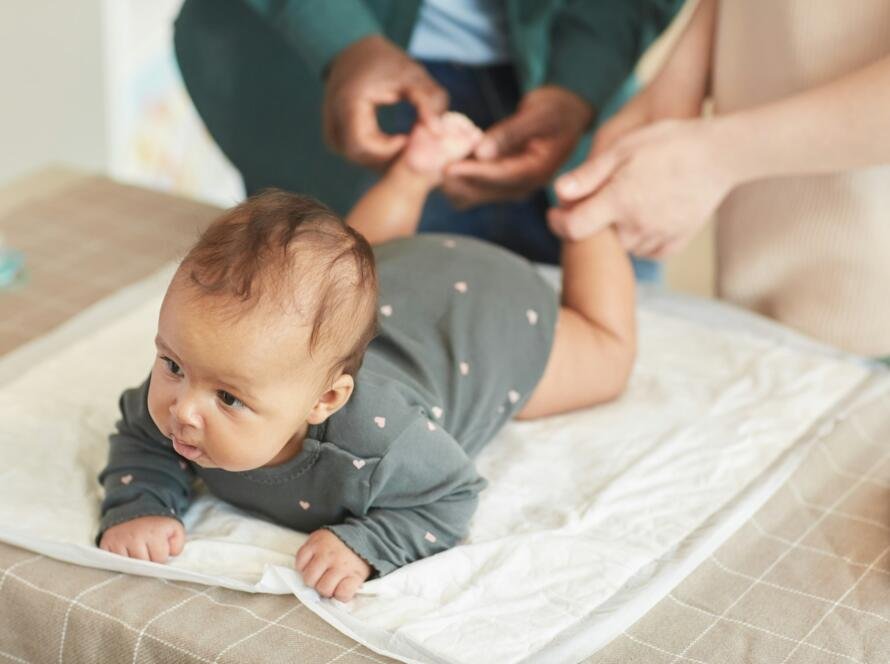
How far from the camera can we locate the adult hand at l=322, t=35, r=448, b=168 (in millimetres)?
1550

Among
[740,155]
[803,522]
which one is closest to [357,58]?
[740,155]

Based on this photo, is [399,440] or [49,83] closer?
[399,440]

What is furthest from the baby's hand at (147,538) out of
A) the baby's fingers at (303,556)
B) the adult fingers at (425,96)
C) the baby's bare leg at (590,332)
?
the adult fingers at (425,96)

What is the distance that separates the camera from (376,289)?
1.05 metres

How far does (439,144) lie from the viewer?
151cm

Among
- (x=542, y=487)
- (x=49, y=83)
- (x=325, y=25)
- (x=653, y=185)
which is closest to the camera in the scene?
(x=542, y=487)

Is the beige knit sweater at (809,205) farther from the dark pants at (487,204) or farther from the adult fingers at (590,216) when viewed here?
the dark pants at (487,204)

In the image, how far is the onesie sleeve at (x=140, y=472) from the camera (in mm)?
1114

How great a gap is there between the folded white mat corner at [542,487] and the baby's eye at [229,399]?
146 millimetres

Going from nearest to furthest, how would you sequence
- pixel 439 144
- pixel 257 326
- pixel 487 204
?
pixel 257 326 → pixel 439 144 → pixel 487 204

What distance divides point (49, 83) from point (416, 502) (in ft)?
6.84

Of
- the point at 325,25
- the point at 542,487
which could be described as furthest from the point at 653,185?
the point at 325,25

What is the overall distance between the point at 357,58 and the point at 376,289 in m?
0.65

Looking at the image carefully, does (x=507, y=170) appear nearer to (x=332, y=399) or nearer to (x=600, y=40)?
(x=600, y=40)
